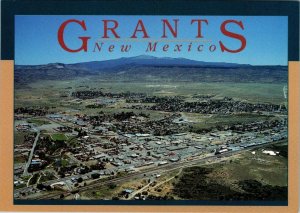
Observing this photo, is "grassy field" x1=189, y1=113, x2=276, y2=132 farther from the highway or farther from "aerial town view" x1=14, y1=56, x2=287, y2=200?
the highway

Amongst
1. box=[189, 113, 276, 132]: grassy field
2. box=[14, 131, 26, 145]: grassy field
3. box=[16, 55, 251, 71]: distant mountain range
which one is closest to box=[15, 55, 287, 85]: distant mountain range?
box=[16, 55, 251, 71]: distant mountain range

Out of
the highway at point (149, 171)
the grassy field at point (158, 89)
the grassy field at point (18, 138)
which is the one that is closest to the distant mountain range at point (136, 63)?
the grassy field at point (158, 89)

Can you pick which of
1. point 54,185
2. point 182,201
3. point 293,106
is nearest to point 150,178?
point 182,201

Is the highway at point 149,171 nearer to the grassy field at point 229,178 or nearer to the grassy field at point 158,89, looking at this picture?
the grassy field at point 229,178

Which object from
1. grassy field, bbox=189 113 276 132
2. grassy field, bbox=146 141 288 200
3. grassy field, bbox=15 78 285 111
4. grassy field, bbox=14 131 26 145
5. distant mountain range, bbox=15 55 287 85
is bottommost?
grassy field, bbox=146 141 288 200

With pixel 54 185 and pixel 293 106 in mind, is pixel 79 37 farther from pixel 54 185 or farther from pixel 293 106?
pixel 293 106
